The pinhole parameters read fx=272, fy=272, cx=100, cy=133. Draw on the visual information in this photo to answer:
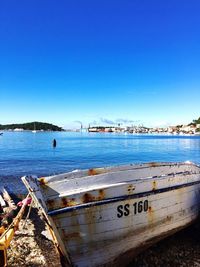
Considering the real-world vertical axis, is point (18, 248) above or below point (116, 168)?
below

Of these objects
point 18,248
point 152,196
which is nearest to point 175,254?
point 152,196

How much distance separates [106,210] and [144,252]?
250 centimetres

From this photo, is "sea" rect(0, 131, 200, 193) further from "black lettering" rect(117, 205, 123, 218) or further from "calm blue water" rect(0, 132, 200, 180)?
"black lettering" rect(117, 205, 123, 218)

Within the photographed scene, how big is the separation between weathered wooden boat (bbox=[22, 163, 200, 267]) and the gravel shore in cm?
39

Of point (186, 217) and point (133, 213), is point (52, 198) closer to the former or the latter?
point (133, 213)

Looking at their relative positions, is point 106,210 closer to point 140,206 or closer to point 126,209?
point 126,209

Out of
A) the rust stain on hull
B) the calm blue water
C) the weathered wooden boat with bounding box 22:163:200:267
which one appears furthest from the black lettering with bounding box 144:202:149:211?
the calm blue water

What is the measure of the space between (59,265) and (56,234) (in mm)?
1653

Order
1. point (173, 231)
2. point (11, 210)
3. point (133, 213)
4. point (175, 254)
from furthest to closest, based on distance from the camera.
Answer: point (11, 210), point (173, 231), point (175, 254), point (133, 213)

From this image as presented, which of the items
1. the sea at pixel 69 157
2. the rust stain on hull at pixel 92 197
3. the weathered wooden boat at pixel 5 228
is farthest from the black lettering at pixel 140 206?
the sea at pixel 69 157

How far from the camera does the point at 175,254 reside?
8133mm

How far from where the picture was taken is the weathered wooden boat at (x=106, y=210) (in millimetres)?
6465

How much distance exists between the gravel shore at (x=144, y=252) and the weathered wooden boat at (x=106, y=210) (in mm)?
392

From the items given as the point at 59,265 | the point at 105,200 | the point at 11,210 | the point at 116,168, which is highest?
the point at 116,168
